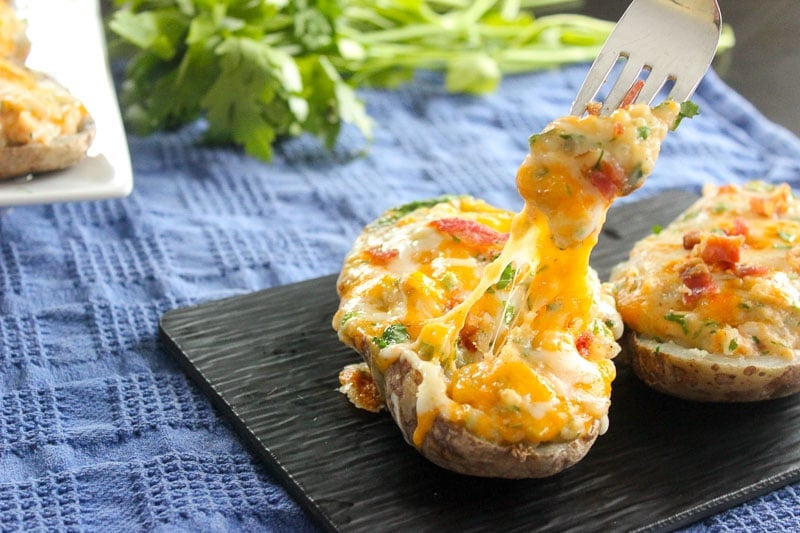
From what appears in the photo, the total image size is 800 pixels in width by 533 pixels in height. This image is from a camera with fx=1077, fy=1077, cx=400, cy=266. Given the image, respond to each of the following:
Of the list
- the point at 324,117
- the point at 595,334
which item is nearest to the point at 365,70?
the point at 324,117

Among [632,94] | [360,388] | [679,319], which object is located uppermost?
[632,94]

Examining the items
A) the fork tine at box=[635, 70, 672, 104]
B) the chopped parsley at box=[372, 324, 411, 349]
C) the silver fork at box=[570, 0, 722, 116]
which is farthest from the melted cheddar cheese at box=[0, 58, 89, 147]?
the fork tine at box=[635, 70, 672, 104]

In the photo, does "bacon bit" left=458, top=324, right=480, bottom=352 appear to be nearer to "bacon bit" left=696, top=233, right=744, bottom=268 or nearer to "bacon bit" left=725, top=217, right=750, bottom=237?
"bacon bit" left=696, top=233, right=744, bottom=268

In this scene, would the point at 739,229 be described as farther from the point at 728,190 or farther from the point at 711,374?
the point at 711,374

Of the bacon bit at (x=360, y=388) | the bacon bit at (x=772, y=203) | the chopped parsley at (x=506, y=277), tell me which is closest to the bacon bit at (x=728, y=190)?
the bacon bit at (x=772, y=203)

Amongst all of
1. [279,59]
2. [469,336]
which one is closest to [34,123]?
[279,59]

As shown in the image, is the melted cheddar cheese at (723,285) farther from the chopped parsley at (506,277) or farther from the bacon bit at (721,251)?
the chopped parsley at (506,277)

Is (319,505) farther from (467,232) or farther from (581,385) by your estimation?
(467,232)
